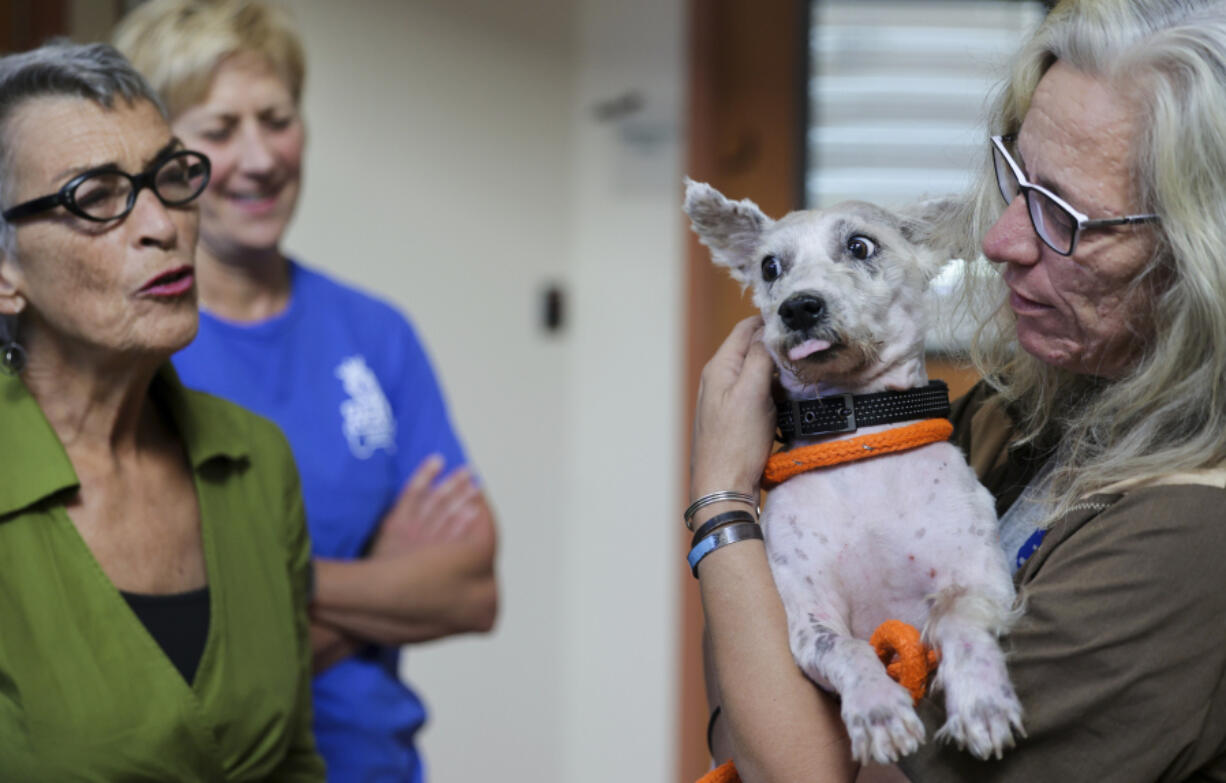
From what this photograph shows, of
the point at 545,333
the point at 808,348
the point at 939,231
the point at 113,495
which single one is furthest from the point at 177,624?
the point at 545,333

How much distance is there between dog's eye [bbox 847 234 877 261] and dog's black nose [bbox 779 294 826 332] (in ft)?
0.42

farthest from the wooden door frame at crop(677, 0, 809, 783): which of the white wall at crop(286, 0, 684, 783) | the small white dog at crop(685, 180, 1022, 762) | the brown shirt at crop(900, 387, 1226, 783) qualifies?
the brown shirt at crop(900, 387, 1226, 783)

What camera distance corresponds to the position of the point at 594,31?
11.6ft

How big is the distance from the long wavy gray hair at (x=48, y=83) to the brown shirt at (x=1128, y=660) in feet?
3.83

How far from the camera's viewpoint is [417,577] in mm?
2035

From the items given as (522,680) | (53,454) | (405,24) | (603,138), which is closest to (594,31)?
(603,138)

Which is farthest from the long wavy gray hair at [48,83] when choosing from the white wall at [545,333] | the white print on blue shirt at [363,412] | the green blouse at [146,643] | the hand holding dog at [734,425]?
the white wall at [545,333]

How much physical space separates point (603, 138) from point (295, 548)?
2.10 m

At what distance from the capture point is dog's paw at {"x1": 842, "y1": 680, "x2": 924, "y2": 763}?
111 cm

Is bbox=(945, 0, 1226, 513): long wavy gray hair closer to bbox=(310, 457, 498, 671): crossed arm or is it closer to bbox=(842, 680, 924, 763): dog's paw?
bbox=(842, 680, 924, 763): dog's paw

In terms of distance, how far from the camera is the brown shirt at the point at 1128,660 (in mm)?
1095

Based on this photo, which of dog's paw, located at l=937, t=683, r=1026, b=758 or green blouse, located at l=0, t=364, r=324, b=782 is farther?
green blouse, located at l=0, t=364, r=324, b=782

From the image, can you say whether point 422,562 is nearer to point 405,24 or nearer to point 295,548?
point 295,548

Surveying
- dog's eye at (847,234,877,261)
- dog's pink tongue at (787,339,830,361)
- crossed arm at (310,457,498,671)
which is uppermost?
dog's eye at (847,234,877,261)
